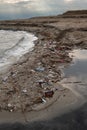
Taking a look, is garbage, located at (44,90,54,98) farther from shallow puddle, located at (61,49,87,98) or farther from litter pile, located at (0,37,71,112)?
shallow puddle, located at (61,49,87,98)

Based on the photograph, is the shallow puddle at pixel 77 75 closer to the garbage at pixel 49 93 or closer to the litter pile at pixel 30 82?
the litter pile at pixel 30 82

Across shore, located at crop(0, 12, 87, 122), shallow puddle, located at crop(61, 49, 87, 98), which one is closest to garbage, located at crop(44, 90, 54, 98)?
shore, located at crop(0, 12, 87, 122)

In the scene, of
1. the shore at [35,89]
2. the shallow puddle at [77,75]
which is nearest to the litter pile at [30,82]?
the shore at [35,89]

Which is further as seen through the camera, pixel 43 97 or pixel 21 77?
pixel 21 77

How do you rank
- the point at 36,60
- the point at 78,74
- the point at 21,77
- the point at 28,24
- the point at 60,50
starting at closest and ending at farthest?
the point at 21,77
the point at 78,74
the point at 36,60
the point at 60,50
the point at 28,24

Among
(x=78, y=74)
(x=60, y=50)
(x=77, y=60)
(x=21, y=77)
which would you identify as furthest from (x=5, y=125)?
(x=60, y=50)

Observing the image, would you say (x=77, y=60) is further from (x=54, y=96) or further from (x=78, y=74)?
(x=54, y=96)

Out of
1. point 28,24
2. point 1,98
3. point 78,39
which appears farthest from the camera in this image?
point 28,24

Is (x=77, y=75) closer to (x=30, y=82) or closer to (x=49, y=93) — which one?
(x=30, y=82)

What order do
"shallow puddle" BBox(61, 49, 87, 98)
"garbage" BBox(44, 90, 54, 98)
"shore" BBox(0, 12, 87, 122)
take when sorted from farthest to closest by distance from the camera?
1. "shallow puddle" BBox(61, 49, 87, 98)
2. "garbage" BBox(44, 90, 54, 98)
3. "shore" BBox(0, 12, 87, 122)
